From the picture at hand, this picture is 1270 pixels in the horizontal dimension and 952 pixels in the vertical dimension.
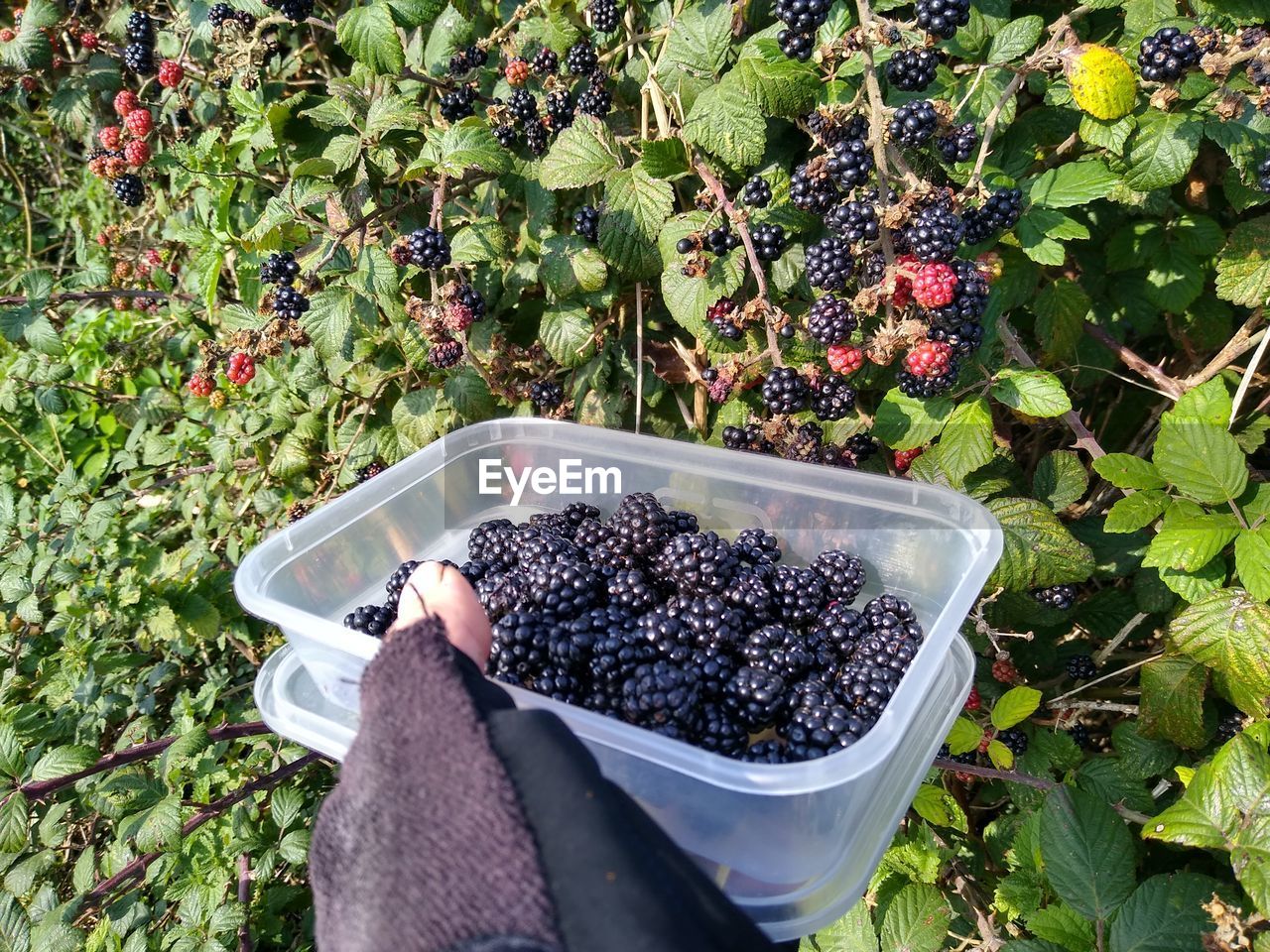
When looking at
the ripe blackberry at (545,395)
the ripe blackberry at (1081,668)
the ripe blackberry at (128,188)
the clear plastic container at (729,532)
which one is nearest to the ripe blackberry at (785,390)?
the clear plastic container at (729,532)

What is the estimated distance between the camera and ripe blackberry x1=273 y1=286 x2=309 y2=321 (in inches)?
57.5

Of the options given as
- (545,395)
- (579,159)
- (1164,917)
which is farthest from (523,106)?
(1164,917)

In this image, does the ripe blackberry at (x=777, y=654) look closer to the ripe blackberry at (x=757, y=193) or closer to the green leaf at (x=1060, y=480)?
the green leaf at (x=1060, y=480)

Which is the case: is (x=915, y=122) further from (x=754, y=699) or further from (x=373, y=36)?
(x=373, y=36)

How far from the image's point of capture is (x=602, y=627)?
1.13 meters

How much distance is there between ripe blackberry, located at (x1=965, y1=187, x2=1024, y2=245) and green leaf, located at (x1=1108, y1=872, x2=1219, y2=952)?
937 millimetres

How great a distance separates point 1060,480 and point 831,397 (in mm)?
447

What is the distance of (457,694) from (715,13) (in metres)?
1.20

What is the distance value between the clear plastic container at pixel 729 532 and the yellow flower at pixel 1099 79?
1.92 feet

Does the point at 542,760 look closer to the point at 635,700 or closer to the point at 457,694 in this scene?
the point at 457,694

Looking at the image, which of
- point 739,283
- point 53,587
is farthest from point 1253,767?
point 53,587

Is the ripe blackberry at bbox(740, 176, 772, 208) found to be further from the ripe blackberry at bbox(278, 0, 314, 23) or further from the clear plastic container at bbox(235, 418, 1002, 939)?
the ripe blackberry at bbox(278, 0, 314, 23)

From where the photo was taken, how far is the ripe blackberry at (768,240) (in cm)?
131

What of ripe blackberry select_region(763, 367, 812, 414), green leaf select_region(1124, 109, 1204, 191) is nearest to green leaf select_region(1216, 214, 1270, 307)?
green leaf select_region(1124, 109, 1204, 191)
